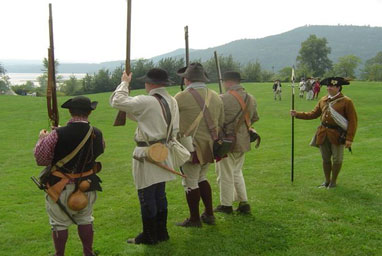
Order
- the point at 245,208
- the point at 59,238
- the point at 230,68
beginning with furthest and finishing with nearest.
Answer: the point at 230,68 < the point at 245,208 < the point at 59,238

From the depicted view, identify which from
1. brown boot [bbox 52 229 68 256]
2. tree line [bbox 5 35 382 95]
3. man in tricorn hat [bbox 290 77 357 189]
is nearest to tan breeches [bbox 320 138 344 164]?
man in tricorn hat [bbox 290 77 357 189]

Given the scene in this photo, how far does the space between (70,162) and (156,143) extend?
43.0 inches

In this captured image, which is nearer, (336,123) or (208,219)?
(208,219)

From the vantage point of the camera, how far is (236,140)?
649cm

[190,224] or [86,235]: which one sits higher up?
[86,235]

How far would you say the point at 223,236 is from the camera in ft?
18.6

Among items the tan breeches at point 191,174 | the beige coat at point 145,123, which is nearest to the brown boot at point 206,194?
the tan breeches at point 191,174

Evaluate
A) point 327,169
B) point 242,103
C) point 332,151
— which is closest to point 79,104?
point 242,103

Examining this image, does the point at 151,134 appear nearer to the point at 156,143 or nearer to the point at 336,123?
the point at 156,143

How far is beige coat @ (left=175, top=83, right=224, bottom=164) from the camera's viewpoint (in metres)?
5.82

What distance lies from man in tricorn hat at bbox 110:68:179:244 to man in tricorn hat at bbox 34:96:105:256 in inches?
20.8

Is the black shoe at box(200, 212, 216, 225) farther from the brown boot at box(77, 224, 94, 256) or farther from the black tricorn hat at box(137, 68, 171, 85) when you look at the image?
the black tricorn hat at box(137, 68, 171, 85)

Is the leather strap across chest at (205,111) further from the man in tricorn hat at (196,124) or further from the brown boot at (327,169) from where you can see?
the brown boot at (327,169)

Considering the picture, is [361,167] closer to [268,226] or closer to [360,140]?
[268,226]
